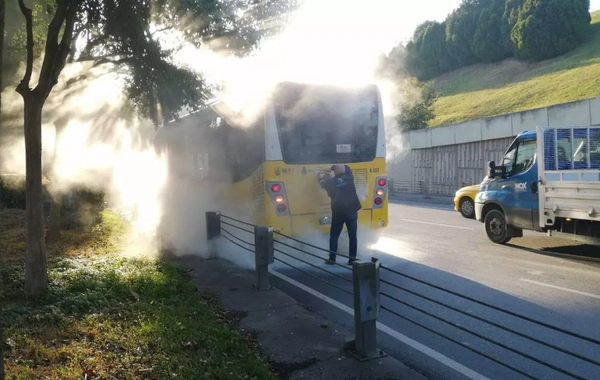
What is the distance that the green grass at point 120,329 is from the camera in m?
4.14

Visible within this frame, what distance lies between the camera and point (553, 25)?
4525 cm

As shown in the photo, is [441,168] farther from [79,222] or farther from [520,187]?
[79,222]

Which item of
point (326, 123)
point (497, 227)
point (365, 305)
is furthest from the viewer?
point (497, 227)

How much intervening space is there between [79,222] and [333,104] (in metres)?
7.43

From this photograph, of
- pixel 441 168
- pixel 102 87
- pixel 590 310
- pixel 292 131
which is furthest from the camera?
pixel 441 168

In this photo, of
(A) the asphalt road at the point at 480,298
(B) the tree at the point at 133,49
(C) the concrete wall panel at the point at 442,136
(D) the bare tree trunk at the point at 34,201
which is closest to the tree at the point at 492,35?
(C) the concrete wall panel at the point at 442,136

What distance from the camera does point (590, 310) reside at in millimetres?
5789

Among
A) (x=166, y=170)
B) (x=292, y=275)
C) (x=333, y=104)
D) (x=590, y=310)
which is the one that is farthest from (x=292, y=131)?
(x=166, y=170)

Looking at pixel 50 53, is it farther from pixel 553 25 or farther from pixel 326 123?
pixel 553 25

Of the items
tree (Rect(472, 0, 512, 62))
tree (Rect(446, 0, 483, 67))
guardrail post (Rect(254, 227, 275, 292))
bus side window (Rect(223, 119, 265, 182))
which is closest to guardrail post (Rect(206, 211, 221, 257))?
bus side window (Rect(223, 119, 265, 182))

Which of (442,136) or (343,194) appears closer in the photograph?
(343,194)

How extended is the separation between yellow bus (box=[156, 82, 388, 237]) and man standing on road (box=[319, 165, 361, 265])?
54cm

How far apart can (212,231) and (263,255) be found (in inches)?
113

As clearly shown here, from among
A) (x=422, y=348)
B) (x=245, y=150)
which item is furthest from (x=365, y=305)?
(x=245, y=150)
